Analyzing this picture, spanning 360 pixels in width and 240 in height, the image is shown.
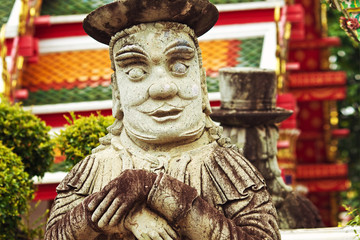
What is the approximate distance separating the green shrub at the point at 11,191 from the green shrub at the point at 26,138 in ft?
1.16

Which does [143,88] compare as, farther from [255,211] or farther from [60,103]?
[60,103]

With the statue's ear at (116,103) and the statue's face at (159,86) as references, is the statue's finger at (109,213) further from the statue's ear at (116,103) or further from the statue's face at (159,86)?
the statue's ear at (116,103)

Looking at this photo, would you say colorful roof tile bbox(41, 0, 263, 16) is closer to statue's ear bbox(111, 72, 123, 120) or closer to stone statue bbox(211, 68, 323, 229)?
stone statue bbox(211, 68, 323, 229)

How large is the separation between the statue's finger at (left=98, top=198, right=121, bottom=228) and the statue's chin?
1.63ft

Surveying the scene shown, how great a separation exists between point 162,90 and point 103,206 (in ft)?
2.29

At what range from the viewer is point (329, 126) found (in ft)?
45.2

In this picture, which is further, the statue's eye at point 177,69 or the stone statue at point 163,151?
the statue's eye at point 177,69

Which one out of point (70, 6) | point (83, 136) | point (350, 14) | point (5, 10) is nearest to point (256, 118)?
point (350, 14)

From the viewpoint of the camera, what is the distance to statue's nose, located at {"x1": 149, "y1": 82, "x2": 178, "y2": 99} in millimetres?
4121

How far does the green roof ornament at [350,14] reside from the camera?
5914mm

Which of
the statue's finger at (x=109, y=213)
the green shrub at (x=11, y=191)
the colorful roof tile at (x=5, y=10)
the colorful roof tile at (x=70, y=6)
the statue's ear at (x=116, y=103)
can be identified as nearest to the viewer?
the statue's finger at (x=109, y=213)

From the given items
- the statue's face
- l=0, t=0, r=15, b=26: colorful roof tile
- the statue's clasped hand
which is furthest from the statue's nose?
l=0, t=0, r=15, b=26: colorful roof tile

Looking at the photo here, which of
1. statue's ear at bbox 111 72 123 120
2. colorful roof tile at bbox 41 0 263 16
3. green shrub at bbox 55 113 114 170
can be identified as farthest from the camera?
colorful roof tile at bbox 41 0 263 16

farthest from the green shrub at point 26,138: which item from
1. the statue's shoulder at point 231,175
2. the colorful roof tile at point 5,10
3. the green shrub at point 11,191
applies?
the statue's shoulder at point 231,175
